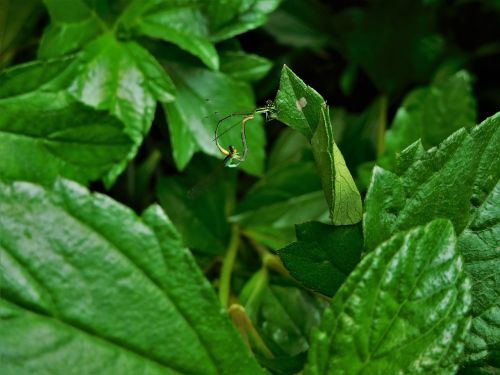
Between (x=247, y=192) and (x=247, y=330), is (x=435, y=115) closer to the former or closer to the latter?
(x=247, y=192)

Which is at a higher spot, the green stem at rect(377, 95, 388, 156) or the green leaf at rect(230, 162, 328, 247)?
the green stem at rect(377, 95, 388, 156)

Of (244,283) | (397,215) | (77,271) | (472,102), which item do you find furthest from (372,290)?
(472,102)

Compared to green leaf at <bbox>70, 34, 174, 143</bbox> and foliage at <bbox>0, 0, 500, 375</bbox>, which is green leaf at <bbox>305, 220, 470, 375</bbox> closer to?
foliage at <bbox>0, 0, 500, 375</bbox>

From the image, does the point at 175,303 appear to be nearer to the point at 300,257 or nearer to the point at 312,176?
the point at 300,257

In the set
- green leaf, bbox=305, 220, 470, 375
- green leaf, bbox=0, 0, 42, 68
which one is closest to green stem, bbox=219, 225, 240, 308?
A: green leaf, bbox=305, 220, 470, 375

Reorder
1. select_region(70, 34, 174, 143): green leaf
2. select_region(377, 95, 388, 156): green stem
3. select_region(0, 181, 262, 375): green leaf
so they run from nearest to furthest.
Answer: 1. select_region(0, 181, 262, 375): green leaf
2. select_region(70, 34, 174, 143): green leaf
3. select_region(377, 95, 388, 156): green stem
